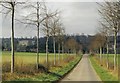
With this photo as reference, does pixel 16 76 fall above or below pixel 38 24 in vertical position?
below

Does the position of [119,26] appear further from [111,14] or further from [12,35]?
[12,35]

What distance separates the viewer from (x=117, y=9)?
17109 millimetres

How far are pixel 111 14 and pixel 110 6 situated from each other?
1.92 ft

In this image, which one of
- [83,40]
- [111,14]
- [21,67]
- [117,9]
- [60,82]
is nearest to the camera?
[117,9]

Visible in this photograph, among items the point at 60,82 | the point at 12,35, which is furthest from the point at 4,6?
the point at 60,82

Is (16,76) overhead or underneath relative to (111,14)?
underneath

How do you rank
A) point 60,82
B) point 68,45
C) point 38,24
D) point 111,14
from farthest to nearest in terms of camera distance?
1. point 68,45
2. point 38,24
3. point 60,82
4. point 111,14

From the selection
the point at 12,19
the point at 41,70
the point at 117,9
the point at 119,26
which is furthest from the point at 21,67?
the point at 117,9

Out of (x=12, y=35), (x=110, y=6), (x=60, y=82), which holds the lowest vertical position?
(x=60, y=82)

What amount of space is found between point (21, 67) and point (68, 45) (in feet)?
217

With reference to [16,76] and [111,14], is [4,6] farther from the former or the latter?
[111,14]

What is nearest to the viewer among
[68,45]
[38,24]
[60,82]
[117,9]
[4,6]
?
[117,9]

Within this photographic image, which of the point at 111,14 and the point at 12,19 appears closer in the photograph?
the point at 111,14

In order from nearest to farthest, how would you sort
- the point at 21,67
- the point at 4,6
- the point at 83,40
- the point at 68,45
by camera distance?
the point at 4,6 < the point at 21,67 < the point at 68,45 < the point at 83,40
